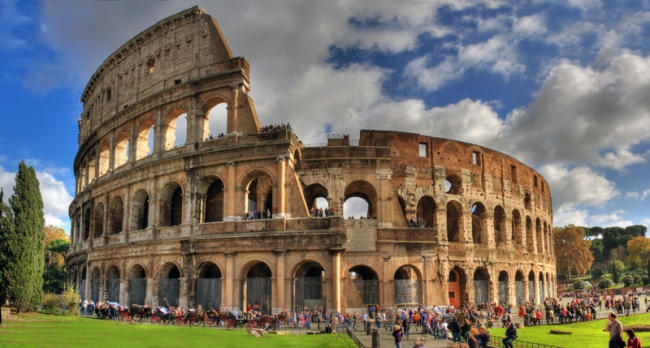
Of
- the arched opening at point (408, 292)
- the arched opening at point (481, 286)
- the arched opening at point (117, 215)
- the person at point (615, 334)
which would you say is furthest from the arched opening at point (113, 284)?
the person at point (615, 334)

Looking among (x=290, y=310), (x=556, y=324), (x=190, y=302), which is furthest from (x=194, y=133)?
(x=556, y=324)

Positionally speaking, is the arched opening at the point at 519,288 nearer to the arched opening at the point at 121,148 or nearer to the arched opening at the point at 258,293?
the arched opening at the point at 258,293

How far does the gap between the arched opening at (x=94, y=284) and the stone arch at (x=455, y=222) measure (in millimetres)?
22304

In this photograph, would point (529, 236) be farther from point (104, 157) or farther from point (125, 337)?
point (125, 337)

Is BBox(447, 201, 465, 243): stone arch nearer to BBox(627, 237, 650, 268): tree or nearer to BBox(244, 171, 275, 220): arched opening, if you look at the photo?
BBox(244, 171, 275, 220): arched opening

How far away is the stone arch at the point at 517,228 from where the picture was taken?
121 ft

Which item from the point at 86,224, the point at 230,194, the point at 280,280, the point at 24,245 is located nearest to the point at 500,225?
the point at 280,280

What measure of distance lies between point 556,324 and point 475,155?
40.9ft

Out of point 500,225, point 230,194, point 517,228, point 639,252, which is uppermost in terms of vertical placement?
point 230,194

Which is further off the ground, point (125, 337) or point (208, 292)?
point (208, 292)

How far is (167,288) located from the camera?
Answer: 27.5 metres

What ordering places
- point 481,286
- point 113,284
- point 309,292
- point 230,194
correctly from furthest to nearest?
1. point 481,286
2. point 113,284
3. point 230,194
4. point 309,292

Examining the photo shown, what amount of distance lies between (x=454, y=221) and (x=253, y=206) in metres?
13.1

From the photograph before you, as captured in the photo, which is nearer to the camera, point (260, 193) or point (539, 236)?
point (260, 193)
